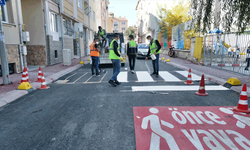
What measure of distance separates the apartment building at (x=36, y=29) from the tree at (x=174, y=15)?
50.0 feet

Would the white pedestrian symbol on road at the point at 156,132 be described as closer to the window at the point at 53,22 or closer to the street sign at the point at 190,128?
the street sign at the point at 190,128

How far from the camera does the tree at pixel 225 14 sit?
5113 millimetres

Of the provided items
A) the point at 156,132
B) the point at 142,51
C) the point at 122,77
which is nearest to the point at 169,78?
the point at 122,77

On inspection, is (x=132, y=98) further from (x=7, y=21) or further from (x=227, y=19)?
(x=7, y=21)

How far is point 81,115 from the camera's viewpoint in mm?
3912

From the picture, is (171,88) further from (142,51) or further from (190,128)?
(142,51)

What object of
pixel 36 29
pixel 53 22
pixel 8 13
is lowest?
pixel 36 29

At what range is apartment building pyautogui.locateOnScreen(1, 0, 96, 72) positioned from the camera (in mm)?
9344

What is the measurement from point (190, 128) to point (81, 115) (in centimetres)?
225

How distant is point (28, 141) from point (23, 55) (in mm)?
8772

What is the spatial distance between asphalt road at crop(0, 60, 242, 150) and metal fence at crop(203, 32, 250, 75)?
5860 mm

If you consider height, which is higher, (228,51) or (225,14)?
(225,14)

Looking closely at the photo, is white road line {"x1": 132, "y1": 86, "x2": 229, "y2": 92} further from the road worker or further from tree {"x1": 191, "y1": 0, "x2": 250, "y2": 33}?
the road worker

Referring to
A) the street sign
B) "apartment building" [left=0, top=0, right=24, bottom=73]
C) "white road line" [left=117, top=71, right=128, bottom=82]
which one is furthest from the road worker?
the street sign
